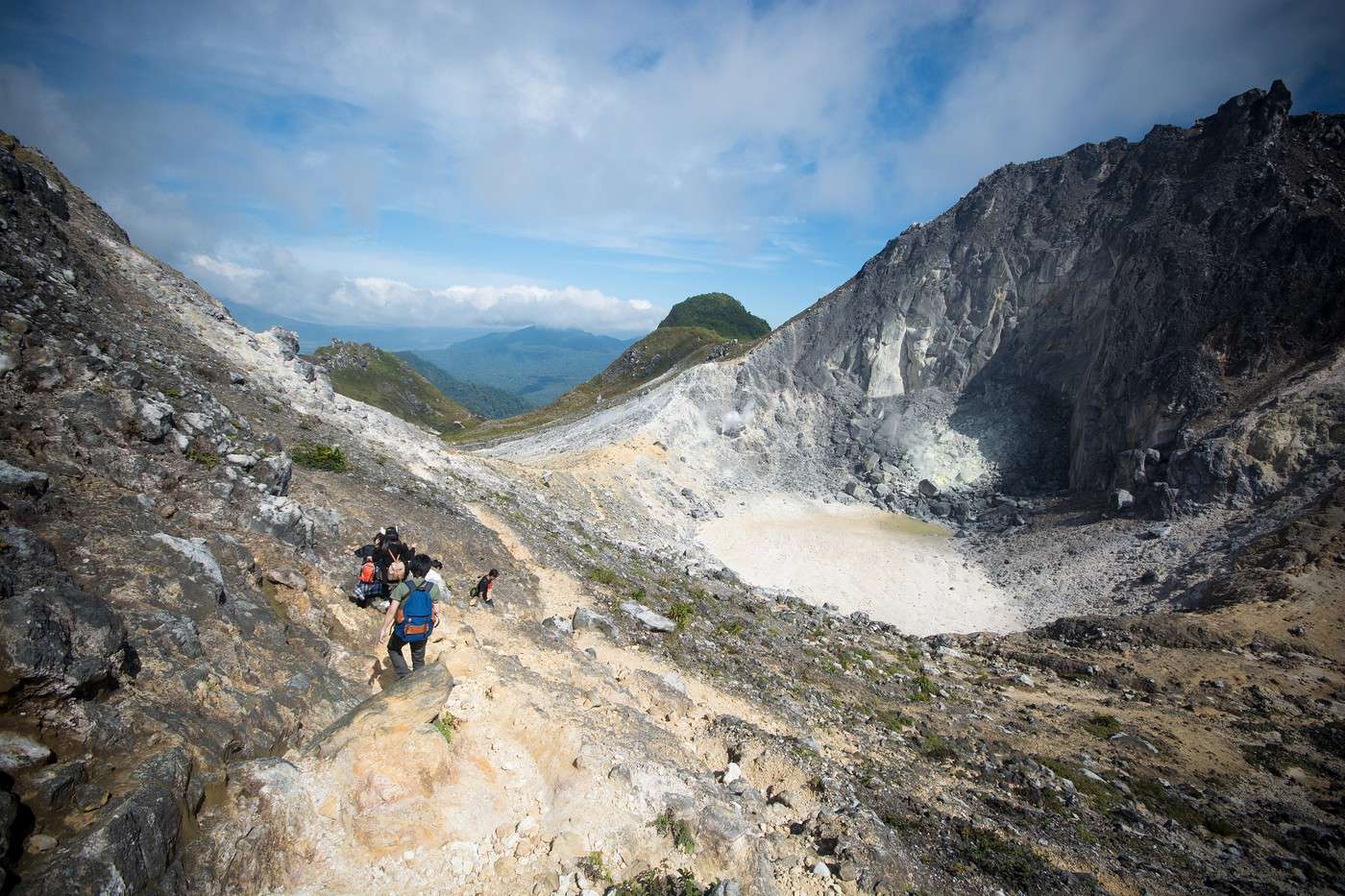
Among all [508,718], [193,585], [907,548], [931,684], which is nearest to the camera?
[193,585]

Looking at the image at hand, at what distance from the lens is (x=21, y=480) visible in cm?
746

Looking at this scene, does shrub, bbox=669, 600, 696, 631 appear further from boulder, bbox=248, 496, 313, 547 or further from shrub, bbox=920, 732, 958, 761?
boulder, bbox=248, 496, 313, 547

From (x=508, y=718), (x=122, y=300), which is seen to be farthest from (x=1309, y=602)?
(x=122, y=300)

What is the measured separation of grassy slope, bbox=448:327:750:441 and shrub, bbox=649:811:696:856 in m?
66.1

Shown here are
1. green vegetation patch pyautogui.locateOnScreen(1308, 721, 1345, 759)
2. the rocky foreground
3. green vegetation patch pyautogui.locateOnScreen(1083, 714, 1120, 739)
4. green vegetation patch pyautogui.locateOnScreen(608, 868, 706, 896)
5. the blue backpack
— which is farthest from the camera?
Result: green vegetation patch pyautogui.locateOnScreen(1083, 714, 1120, 739)

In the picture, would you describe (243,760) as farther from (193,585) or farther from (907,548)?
(907,548)

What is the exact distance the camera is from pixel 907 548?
35.0 m

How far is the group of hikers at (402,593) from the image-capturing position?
335 inches

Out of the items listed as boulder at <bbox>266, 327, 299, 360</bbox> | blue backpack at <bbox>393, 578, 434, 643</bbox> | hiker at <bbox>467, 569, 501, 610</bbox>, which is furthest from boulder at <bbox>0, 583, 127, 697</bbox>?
boulder at <bbox>266, 327, 299, 360</bbox>

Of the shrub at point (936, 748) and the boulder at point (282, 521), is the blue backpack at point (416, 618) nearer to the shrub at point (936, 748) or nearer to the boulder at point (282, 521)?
the boulder at point (282, 521)

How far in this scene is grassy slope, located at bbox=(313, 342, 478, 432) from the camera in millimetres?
121688

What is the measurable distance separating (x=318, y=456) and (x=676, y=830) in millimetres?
15052

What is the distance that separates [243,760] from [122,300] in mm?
20258

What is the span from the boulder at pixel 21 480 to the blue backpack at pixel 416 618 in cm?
499
